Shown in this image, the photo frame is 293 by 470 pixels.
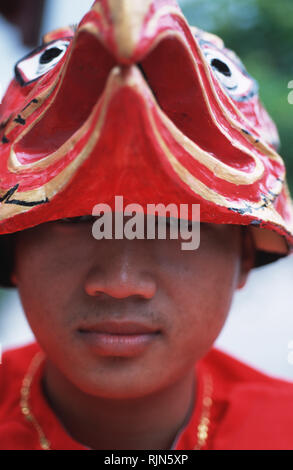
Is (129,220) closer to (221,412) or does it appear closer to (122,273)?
(122,273)

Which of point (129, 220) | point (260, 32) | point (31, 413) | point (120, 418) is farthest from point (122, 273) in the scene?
point (260, 32)

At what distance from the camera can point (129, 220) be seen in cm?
66

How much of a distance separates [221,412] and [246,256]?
34 cm

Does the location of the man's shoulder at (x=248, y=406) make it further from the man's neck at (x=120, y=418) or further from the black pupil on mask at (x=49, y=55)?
the black pupil on mask at (x=49, y=55)

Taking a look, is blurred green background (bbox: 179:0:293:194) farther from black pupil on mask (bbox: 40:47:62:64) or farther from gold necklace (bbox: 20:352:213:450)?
black pupil on mask (bbox: 40:47:62:64)

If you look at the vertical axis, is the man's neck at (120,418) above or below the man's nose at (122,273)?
below

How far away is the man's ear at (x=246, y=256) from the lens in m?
0.90

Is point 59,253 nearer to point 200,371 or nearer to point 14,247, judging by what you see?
point 14,247

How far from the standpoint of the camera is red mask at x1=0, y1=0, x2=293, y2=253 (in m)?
0.47

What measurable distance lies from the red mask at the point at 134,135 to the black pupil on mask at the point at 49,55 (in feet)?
0.14

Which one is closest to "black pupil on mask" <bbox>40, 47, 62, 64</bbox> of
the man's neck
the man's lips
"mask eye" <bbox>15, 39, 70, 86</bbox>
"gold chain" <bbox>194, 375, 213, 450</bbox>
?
"mask eye" <bbox>15, 39, 70, 86</bbox>

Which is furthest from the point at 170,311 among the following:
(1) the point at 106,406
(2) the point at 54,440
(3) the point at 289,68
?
(3) the point at 289,68

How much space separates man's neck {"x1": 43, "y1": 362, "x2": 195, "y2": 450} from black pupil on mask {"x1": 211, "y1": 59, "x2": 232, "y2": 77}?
536mm

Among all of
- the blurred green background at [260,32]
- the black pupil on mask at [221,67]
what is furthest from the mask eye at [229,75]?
the blurred green background at [260,32]
